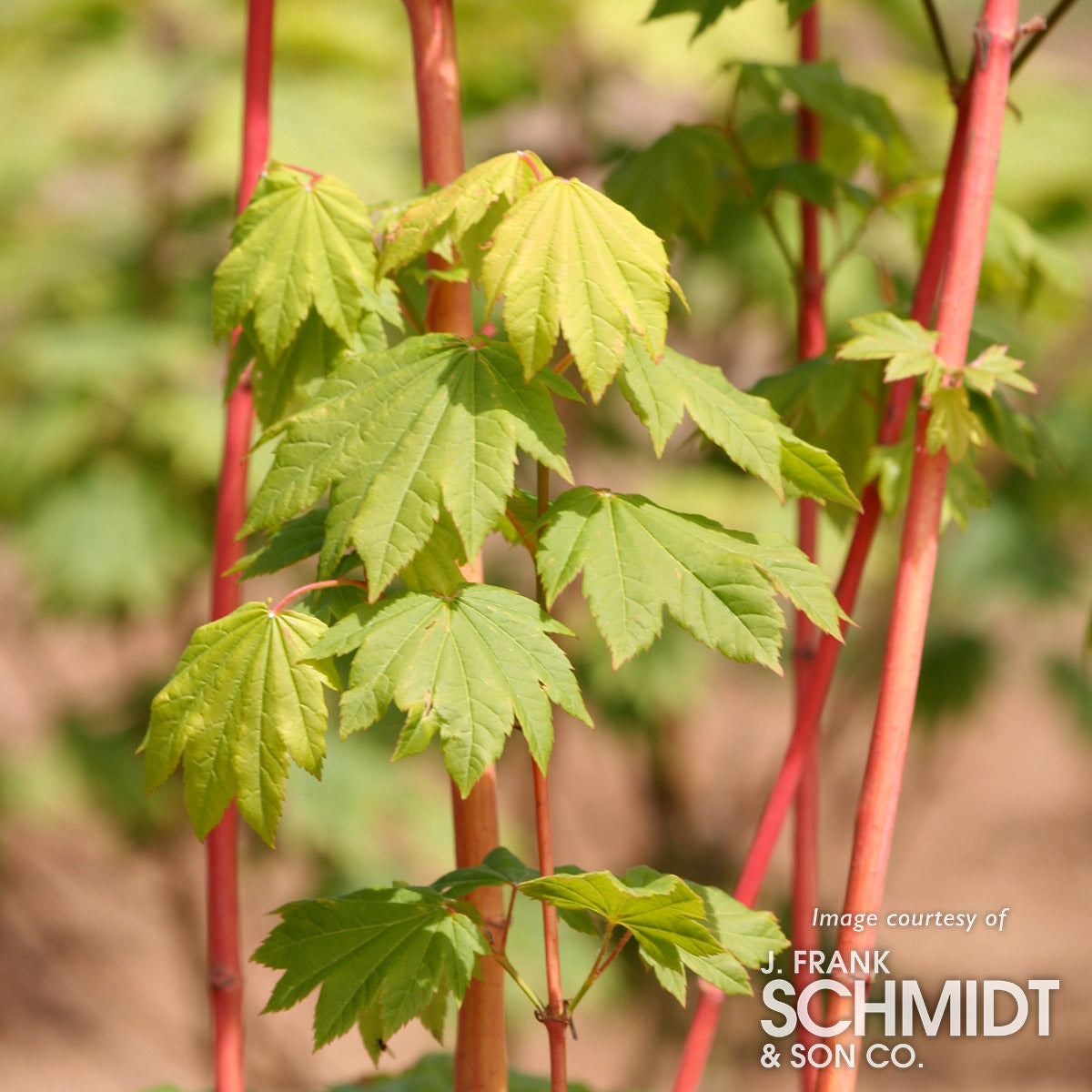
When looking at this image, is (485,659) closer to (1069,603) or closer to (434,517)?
(434,517)

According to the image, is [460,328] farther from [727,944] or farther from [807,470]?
[727,944]

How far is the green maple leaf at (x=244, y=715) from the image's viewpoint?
1.91ft

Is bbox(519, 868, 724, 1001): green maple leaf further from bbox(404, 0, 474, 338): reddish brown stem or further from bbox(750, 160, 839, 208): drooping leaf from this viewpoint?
bbox(750, 160, 839, 208): drooping leaf

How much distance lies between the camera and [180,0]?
2611mm

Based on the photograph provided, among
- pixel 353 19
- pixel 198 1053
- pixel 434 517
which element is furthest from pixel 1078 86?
pixel 198 1053

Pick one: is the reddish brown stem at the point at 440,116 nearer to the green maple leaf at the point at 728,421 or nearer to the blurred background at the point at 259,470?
the green maple leaf at the point at 728,421

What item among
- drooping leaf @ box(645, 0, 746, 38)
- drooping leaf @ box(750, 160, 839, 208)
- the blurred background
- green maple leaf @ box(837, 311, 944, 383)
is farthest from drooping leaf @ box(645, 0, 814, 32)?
the blurred background

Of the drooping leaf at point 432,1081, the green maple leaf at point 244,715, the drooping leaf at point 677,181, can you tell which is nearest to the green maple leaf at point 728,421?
the green maple leaf at point 244,715

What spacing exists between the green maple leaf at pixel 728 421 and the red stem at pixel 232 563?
269mm

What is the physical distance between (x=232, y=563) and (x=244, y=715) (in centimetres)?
20

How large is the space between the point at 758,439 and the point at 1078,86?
2972 mm

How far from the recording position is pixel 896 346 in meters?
0.72

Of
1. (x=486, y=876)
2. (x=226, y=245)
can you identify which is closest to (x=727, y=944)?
(x=486, y=876)

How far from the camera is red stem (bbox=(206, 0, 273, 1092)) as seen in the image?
0.75 metres
